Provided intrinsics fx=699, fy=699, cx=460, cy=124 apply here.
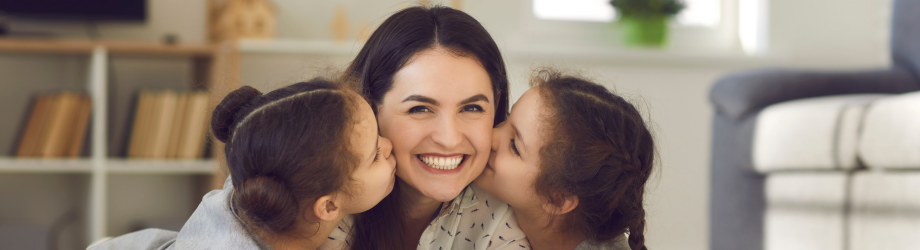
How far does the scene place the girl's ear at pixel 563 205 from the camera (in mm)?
1008

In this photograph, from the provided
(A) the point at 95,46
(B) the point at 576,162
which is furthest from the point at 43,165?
(B) the point at 576,162

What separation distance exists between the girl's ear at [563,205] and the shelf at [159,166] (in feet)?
4.95

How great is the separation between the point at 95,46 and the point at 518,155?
66.7 inches

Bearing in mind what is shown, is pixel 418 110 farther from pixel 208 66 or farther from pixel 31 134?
pixel 31 134

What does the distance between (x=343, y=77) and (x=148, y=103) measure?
146cm

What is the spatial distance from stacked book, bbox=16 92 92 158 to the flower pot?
1.94 metres

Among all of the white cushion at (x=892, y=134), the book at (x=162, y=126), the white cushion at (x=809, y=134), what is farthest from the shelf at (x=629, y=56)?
the white cushion at (x=892, y=134)

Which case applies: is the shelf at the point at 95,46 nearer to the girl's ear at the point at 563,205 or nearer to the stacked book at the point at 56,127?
the stacked book at the point at 56,127

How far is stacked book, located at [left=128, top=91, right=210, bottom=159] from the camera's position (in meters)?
2.26

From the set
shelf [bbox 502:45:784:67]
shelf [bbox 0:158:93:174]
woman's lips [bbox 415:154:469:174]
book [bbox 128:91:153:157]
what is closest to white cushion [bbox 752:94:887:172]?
woman's lips [bbox 415:154:469:174]

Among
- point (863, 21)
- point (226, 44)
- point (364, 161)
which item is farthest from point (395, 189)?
point (863, 21)

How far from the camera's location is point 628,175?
98 cm

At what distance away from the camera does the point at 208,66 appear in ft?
7.95

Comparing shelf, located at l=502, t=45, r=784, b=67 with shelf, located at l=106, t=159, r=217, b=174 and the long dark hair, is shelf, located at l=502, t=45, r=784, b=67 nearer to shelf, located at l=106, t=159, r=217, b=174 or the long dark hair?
shelf, located at l=106, t=159, r=217, b=174
